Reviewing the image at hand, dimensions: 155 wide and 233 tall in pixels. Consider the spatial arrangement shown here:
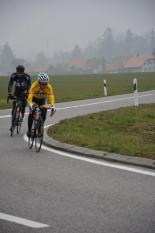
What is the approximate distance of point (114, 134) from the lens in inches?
501

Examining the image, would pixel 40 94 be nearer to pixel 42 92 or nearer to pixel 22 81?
pixel 42 92

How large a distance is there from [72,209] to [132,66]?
193 m

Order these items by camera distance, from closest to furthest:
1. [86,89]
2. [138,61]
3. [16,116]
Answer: [16,116] < [86,89] < [138,61]

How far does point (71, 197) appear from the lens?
704 centimetres

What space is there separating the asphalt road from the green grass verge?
3.50 feet

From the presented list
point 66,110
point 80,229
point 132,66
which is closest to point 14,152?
point 80,229

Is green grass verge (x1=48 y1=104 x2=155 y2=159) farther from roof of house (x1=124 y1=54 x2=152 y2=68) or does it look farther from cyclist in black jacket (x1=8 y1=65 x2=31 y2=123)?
roof of house (x1=124 y1=54 x2=152 y2=68)

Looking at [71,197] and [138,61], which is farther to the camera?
[138,61]

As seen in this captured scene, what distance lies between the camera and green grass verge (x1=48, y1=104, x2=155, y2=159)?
10.5 m

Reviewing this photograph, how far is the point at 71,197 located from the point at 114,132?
6286 mm

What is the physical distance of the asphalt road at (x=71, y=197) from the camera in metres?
5.86

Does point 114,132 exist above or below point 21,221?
below

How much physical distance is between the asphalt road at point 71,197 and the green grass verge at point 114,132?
1.07m

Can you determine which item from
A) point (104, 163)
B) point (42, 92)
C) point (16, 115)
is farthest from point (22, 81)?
point (104, 163)
